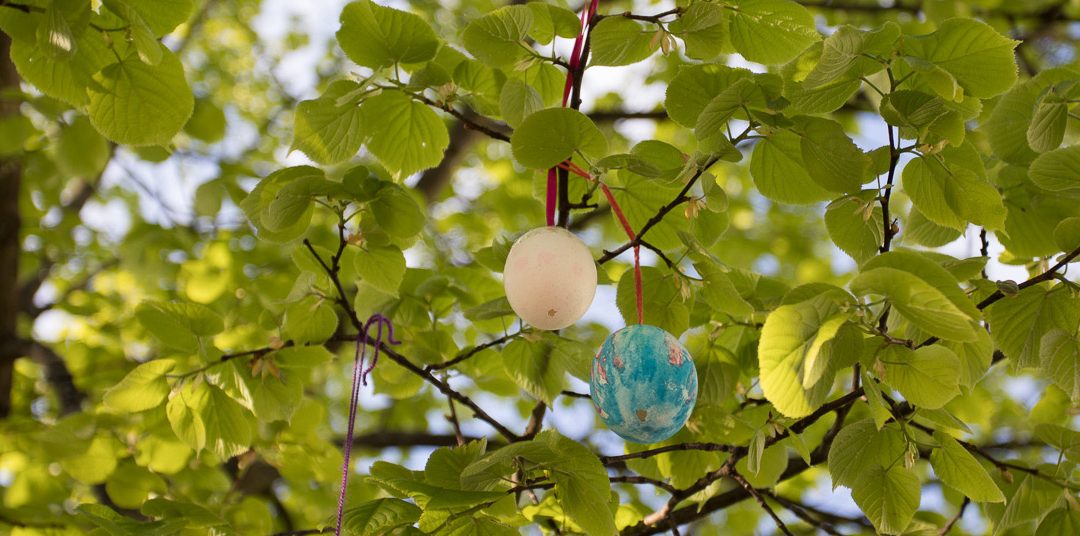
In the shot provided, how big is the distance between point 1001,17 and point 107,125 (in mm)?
3053

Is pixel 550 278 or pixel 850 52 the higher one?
pixel 850 52

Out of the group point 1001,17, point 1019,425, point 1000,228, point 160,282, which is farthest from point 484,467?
point 1019,425

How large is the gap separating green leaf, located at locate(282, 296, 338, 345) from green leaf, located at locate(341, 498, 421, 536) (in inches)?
14.9

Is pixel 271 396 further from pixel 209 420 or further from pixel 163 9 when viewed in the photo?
pixel 163 9

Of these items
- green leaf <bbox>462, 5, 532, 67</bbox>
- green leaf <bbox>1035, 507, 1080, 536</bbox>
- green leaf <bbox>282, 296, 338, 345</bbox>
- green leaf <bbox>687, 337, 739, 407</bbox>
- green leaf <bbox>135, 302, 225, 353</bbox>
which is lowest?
green leaf <bbox>1035, 507, 1080, 536</bbox>

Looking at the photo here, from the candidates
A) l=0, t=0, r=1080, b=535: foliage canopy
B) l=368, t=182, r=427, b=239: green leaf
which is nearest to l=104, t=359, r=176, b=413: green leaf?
l=0, t=0, r=1080, b=535: foliage canopy

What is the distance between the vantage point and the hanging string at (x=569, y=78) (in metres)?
0.96

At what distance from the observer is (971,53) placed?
96cm

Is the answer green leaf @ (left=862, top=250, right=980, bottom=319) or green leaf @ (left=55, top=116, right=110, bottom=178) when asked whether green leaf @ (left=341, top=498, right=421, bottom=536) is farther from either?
green leaf @ (left=55, top=116, right=110, bottom=178)

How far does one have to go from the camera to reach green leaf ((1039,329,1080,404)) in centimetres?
99

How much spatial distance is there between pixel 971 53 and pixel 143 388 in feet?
4.02

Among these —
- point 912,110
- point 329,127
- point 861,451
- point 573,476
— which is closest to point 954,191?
point 912,110

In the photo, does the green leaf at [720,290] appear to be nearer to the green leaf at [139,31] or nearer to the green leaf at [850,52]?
the green leaf at [850,52]

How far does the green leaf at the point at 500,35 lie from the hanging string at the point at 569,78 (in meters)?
0.06
